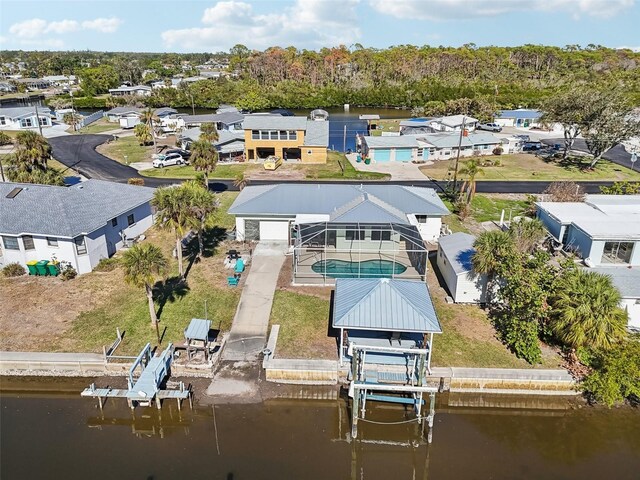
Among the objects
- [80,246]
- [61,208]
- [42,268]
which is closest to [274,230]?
[80,246]

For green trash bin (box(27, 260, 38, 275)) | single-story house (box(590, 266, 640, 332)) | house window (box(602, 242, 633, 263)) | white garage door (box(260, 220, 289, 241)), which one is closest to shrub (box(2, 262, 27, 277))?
green trash bin (box(27, 260, 38, 275))

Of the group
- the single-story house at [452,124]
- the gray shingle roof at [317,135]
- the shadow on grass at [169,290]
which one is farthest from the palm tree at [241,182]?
the single-story house at [452,124]

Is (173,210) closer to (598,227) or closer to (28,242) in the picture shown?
(28,242)

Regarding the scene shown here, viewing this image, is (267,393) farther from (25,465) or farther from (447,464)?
(25,465)

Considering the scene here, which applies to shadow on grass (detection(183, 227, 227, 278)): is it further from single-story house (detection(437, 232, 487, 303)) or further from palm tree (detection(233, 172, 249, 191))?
single-story house (detection(437, 232, 487, 303))

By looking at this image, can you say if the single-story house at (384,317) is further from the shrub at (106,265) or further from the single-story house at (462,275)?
the shrub at (106,265)

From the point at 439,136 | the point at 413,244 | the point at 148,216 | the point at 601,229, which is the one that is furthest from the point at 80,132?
the point at 601,229
